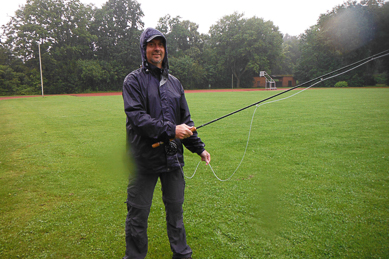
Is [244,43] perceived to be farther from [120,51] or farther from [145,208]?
[145,208]

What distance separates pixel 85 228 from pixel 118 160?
1.05 metres

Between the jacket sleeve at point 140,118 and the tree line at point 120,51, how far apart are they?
40.1 m

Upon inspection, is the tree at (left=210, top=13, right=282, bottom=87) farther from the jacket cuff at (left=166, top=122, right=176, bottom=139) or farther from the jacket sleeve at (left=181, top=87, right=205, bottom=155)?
the jacket cuff at (left=166, top=122, right=176, bottom=139)

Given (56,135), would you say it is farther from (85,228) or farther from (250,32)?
(250,32)

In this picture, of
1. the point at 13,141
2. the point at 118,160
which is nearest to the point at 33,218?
the point at 118,160

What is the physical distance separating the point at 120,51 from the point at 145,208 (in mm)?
51147

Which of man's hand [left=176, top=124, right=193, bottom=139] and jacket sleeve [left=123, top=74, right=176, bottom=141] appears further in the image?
man's hand [left=176, top=124, right=193, bottom=139]

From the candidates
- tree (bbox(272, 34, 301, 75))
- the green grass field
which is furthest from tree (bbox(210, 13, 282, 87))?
the green grass field

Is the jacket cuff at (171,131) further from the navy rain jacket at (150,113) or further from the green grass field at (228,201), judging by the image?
the green grass field at (228,201)

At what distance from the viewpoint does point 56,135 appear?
9.00m

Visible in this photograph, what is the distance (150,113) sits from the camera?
2320 millimetres

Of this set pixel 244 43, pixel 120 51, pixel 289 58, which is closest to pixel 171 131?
pixel 120 51

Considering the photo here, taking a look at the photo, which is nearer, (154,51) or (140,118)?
(140,118)

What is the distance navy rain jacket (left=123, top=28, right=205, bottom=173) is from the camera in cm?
218
